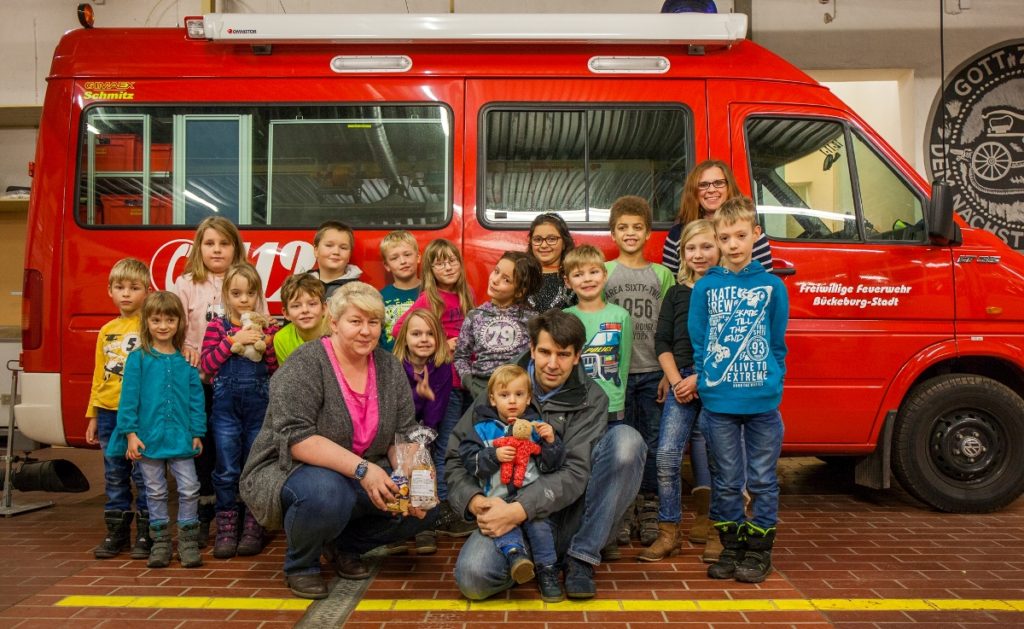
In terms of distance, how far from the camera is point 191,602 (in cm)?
354

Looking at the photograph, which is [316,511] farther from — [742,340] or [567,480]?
[742,340]

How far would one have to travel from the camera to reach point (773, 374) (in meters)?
3.71

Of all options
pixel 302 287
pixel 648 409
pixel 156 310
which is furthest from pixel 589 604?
pixel 156 310

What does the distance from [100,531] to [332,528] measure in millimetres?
2185

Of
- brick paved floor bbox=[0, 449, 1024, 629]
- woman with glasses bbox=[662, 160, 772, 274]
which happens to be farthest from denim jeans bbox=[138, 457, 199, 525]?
woman with glasses bbox=[662, 160, 772, 274]

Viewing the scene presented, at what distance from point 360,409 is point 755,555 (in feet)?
6.49

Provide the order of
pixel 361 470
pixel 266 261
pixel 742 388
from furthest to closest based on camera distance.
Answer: pixel 266 261 < pixel 742 388 < pixel 361 470

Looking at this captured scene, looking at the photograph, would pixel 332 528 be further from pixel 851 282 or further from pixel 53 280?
pixel 851 282

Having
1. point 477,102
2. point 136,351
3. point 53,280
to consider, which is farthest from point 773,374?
point 53,280

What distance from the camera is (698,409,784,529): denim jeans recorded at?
3.72m

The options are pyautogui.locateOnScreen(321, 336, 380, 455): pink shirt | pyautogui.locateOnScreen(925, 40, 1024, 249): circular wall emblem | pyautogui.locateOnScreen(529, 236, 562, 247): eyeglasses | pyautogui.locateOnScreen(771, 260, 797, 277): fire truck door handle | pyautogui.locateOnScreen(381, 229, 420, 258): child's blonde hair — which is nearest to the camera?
pyautogui.locateOnScreen(321, 336, 380, 455): pink shirt

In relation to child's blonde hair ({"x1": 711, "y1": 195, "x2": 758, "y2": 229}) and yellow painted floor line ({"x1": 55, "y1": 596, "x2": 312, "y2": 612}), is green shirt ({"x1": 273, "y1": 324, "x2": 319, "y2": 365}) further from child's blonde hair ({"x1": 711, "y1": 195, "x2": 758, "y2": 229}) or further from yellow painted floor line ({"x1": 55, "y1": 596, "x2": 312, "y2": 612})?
child's blonde hair ({"x1": 711, "y1": 195, "x2": 758, "y2": 229})

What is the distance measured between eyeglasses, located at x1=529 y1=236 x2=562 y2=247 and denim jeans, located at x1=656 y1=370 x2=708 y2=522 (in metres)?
1.02

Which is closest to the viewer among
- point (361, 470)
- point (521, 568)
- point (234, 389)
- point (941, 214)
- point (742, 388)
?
point (521, 568)
